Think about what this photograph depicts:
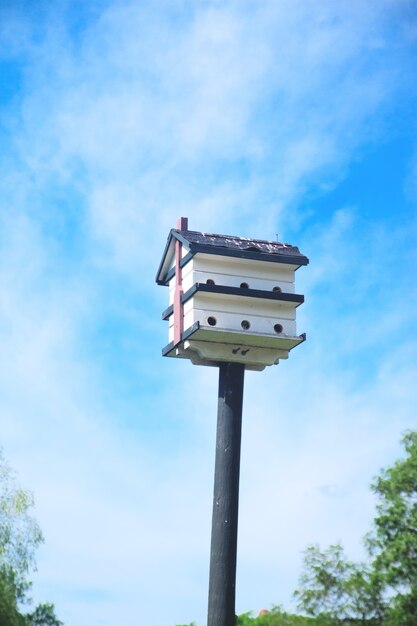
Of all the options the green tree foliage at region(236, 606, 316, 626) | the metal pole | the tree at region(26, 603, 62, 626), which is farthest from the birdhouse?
the tree at region(26, 603, 62, 626)

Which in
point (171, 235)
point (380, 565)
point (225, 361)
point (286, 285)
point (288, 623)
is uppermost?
point (171, 235)

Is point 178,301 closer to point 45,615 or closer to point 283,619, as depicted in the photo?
point 283,619

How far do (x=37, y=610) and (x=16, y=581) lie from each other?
3766mm

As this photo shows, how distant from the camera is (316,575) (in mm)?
14344

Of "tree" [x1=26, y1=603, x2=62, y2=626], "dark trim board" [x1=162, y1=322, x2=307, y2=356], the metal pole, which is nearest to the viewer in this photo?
the metal pole

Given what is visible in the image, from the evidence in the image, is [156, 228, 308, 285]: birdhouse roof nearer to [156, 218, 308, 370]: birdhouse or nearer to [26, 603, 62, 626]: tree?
[156, 218, 308, 370]: birdhouse

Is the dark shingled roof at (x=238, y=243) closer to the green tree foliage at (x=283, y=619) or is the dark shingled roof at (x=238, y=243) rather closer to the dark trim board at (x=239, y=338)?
the dark trim board at (x=239, y=338)

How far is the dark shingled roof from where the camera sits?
14.1m

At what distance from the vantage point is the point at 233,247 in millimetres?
14016

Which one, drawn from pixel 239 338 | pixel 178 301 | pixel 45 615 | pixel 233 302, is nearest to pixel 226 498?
pixel 239 338

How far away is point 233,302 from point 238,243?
105 cm

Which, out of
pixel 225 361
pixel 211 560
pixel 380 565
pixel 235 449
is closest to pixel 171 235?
pixel 225 361

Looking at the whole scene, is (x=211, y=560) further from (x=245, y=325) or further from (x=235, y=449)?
(x=245, y=325)

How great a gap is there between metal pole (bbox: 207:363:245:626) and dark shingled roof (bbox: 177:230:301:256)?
5.76ft
